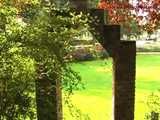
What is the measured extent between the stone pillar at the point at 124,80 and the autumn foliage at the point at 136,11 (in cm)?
318

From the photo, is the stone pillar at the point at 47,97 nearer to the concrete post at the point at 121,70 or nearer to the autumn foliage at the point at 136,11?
the concrete post at the point at 121,70

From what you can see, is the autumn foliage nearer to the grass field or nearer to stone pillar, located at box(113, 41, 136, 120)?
the grass field

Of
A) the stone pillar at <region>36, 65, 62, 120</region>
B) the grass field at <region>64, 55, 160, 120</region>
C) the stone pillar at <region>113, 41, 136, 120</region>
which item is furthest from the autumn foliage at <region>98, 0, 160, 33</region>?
the stone pillar at <region>36, 65, 62, 120</region>

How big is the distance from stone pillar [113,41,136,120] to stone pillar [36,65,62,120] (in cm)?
96

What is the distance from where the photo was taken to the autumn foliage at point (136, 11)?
9.85m

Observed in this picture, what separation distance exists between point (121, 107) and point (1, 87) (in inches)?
85.4

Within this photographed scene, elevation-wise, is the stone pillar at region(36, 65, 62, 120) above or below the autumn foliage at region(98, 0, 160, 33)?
below

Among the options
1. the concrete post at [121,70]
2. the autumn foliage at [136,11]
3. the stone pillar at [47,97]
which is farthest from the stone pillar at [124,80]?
the autumn foliage at [136,11]

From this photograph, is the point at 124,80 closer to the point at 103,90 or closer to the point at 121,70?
the point at 121,70

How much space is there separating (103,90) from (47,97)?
1183cm

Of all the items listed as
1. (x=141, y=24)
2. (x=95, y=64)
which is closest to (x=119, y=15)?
(x=141, y=24)

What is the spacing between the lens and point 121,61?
6805 millimetres

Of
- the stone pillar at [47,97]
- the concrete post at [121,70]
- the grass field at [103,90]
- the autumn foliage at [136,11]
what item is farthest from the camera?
the grass field at [103,90]

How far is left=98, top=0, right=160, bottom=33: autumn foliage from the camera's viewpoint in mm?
9852
